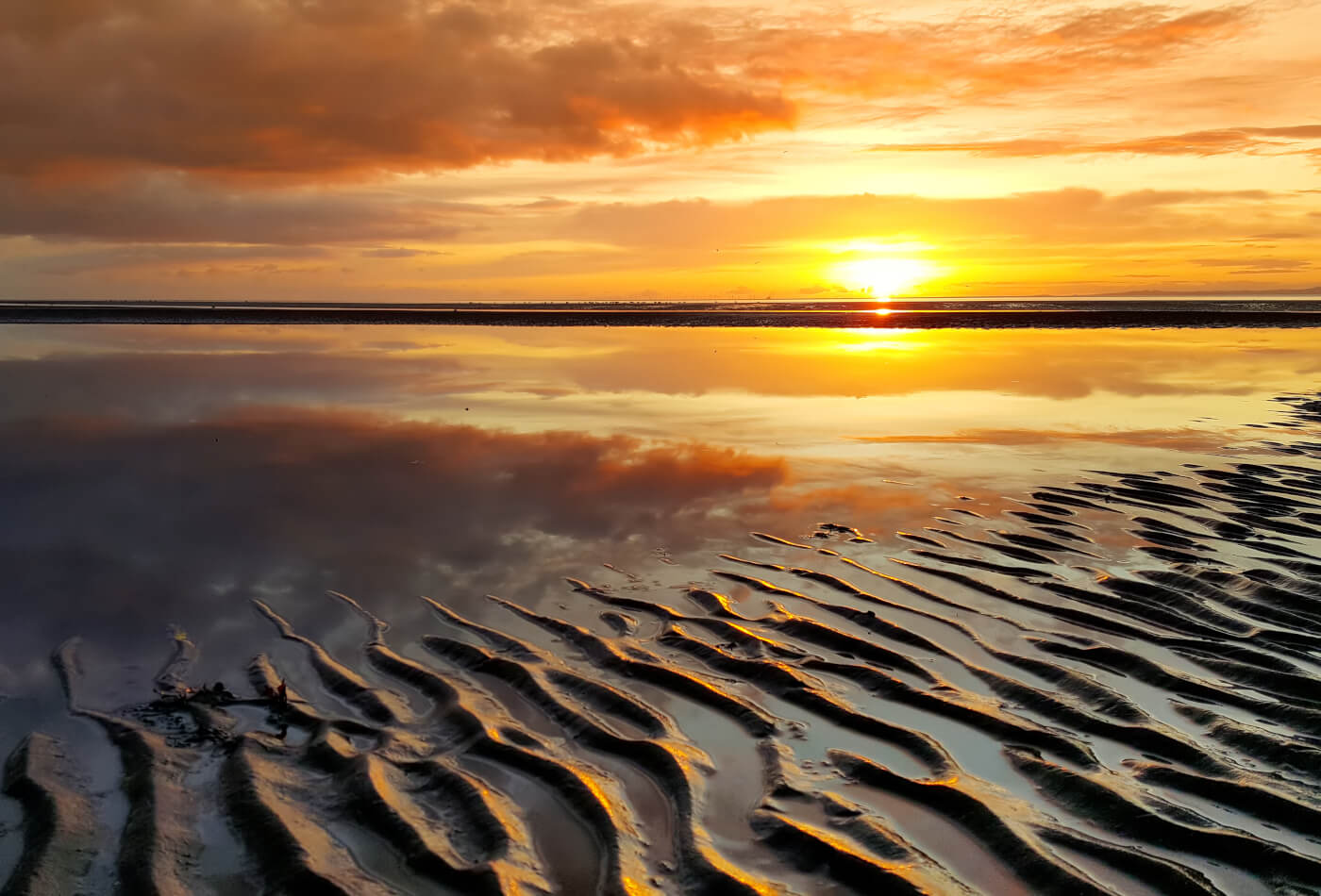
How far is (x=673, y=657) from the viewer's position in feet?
24.9

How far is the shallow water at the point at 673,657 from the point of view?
490 cm

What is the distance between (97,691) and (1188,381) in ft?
92.0

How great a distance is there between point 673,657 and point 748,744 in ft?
5.01

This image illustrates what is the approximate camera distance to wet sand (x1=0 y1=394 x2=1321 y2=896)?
4.72m

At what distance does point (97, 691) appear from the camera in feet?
23.2

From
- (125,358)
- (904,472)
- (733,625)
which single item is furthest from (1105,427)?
(125,358)

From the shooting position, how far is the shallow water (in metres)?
4.90

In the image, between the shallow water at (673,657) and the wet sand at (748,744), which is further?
the shallow water at (673,657)

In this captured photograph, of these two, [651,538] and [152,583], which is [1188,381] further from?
[152,583]

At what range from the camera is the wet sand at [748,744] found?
472cm

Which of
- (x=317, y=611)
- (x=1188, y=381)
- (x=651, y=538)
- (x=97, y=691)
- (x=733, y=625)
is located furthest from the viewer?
(x=1188, y=381)

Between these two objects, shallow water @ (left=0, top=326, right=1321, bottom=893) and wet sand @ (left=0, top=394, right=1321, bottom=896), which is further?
shallow water @ (left=0, top=326, right=1321, bottom=893)

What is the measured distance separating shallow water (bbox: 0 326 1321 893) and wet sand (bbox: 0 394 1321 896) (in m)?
0.03

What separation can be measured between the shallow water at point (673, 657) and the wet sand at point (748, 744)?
0.11 ft
